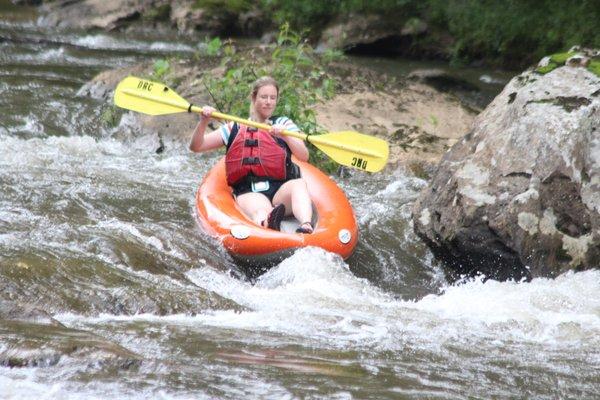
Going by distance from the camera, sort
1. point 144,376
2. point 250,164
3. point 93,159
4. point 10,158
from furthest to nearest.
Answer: point 93,159 < point 10,158 < point 250,164 < point 144,376

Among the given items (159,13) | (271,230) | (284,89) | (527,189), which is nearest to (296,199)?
(271,230)

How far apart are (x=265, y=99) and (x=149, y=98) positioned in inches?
40.9

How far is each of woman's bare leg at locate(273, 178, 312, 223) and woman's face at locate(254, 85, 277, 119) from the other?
0.43 meters

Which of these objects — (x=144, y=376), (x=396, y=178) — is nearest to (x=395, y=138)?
(x=396, y=178)

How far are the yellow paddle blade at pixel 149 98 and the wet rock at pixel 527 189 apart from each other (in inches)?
68.7

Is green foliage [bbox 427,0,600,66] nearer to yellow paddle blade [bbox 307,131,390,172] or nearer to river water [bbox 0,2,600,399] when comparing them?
river water [bbox 0,2,600,399]

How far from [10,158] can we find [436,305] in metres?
3.67

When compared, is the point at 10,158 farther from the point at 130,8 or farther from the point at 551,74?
the point at 130,8

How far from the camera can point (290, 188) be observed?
5207mm

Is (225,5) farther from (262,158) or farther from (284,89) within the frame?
(262,158)

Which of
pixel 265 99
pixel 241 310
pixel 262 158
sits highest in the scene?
pixel 265 99

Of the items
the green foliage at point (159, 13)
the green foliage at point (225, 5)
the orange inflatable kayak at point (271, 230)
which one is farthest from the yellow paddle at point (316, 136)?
the green foliage at point (159, 13)

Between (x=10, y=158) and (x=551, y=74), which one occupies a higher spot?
(x=551, y=74)

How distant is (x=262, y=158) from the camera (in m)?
5.27
